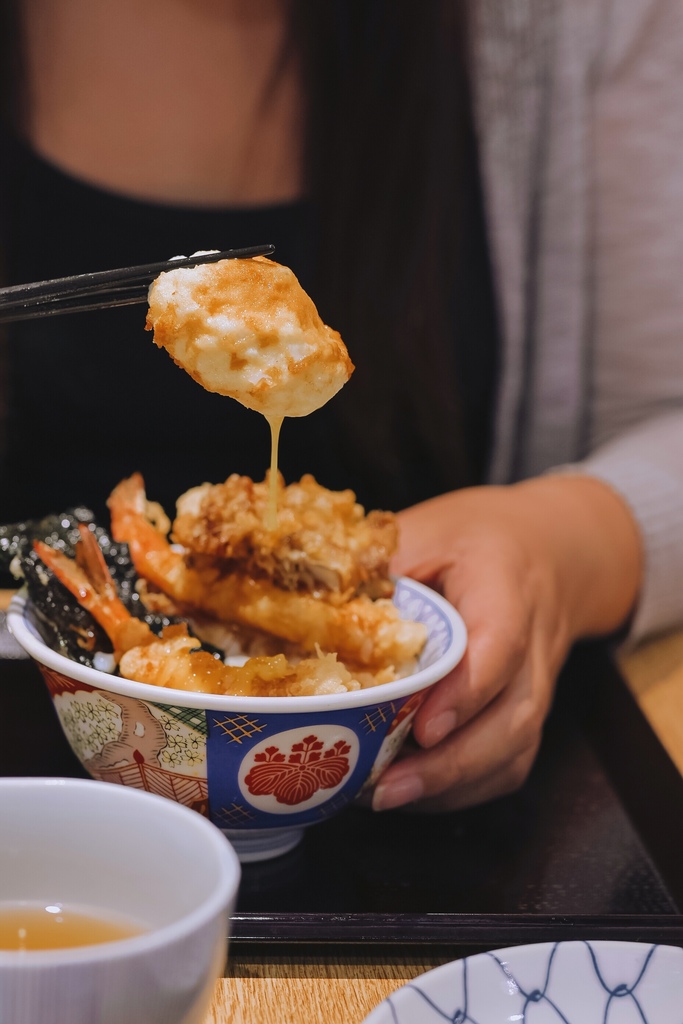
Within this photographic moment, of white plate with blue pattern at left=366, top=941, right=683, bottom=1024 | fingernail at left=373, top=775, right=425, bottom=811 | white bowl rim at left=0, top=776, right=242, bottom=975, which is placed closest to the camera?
white bowl rim at left=0, top=776, right=242, bottom=975

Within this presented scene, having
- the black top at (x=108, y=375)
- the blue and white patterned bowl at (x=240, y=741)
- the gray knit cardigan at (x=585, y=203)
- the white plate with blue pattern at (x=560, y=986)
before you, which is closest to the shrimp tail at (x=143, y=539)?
the blue and white patterned bowl at (x=240, y=741)

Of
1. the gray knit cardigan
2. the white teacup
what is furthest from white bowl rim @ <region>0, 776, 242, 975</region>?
Result: the gray knit cardigan

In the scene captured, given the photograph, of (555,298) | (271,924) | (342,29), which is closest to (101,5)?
(342,29)

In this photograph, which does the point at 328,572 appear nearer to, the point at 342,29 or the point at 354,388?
the point at 354,388

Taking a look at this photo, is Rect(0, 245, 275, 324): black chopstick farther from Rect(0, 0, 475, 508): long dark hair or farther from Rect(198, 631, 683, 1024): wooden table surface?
Rect(0, 0, 475, 508): long dark hair

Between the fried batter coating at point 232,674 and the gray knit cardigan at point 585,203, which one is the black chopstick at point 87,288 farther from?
the gray knit cardigan at point 585,203
